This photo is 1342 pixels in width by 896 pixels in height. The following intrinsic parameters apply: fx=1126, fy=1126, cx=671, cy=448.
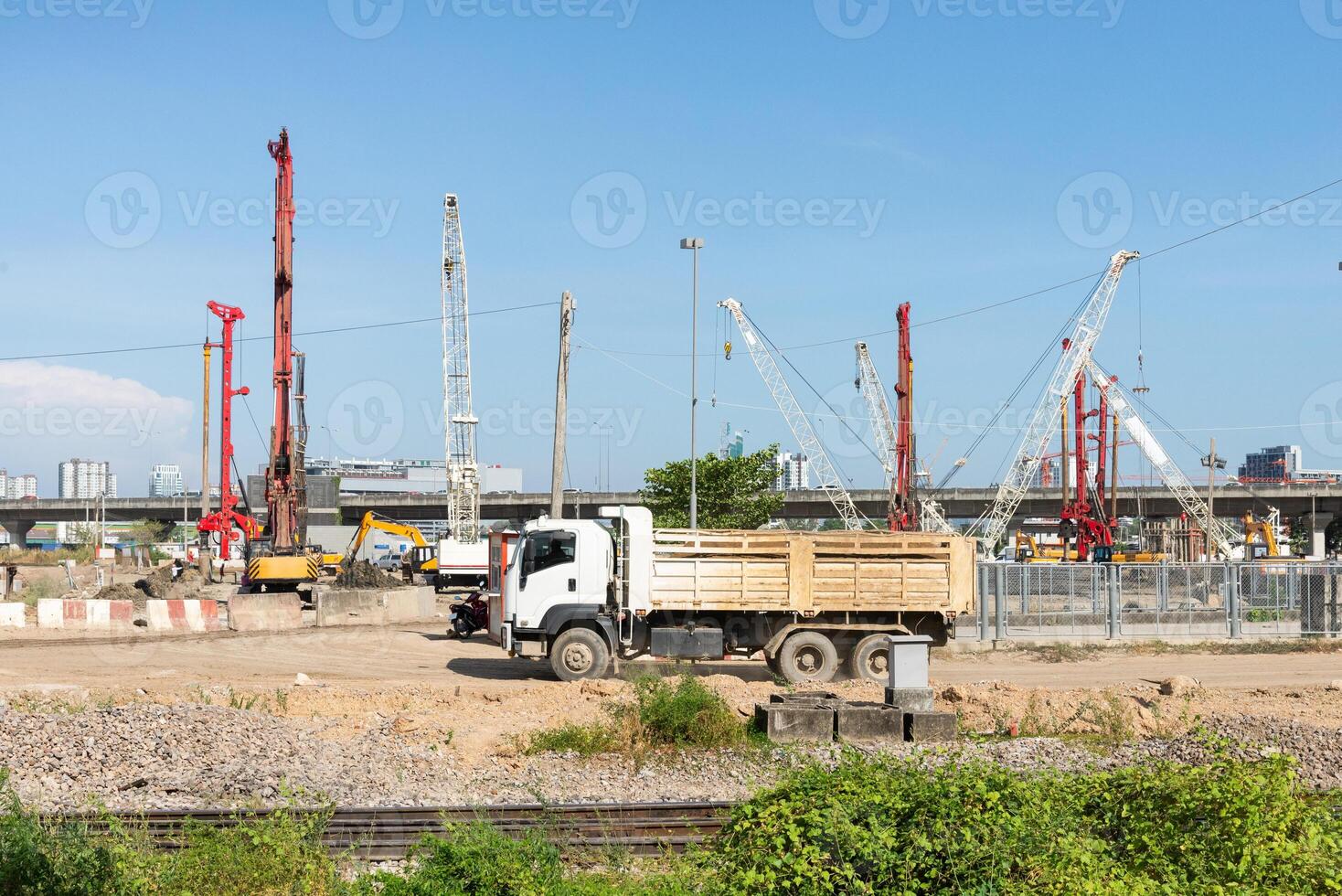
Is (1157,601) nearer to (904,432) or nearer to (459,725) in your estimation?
(459,725)

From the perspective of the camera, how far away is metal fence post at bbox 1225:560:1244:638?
30.4 metres

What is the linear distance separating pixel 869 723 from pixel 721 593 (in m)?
5.59

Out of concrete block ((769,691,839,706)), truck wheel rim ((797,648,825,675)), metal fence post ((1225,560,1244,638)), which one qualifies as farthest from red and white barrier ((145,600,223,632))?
metal fence post ((1225,560,1244,638))

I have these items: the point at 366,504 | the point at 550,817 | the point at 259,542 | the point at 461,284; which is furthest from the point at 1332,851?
the point at 366,504

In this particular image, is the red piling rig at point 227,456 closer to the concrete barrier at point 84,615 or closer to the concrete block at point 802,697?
the concrete barrier at point 84,615

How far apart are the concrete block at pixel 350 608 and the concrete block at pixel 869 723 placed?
71.6 feet

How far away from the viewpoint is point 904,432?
63.0 m

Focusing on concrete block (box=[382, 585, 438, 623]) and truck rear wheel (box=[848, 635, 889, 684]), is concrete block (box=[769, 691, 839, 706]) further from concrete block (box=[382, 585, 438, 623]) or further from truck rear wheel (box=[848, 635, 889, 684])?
concrete block (box=[382, 585, 438, 623])

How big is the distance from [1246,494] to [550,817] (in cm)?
10106

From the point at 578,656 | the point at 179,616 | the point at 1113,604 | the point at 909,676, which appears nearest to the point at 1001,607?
the point at 1113,604

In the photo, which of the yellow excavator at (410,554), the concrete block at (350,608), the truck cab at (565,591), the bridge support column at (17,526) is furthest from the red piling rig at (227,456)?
the bridge support column at (17,526)

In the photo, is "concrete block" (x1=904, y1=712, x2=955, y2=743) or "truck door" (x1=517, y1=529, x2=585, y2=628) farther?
"truck door" (x1=517, y1=529, x2=585, y2=628)

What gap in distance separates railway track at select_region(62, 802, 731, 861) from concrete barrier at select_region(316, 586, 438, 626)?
23181 mm

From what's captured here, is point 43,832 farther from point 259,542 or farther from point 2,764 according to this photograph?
point 259,542
